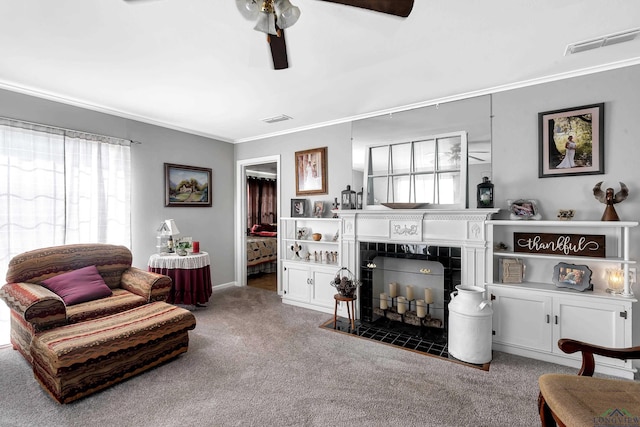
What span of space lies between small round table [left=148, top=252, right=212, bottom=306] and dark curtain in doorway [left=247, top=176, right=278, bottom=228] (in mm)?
4212

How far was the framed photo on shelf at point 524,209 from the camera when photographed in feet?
9.38

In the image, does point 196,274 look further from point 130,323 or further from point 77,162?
point 77,162

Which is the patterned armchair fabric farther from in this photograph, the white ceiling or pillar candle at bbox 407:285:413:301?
pillar candle at bbox 407:285:413:301

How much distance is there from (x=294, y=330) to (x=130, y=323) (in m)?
1.60

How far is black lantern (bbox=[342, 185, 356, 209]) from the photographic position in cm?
388

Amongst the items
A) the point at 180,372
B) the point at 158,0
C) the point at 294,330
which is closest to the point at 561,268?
the point at 294,330

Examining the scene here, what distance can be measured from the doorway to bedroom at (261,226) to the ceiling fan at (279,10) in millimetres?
3635

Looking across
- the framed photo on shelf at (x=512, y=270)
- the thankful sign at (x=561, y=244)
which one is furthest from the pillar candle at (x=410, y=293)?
the thankful sign at (x=561, y=244)

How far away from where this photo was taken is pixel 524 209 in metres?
2.88

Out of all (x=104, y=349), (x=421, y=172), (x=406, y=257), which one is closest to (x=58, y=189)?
(x=104, y=349)

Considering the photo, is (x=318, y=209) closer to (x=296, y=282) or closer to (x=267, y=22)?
(x=296, y=282)

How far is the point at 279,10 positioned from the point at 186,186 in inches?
145

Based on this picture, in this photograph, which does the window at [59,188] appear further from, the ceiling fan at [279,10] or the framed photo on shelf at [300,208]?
the ceiling fan at [279,10]

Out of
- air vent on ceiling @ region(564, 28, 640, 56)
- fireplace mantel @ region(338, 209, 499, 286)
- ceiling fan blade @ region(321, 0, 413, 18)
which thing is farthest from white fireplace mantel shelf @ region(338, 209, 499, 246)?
ceiling fan blade @ region(321, 0, 413, 18)
